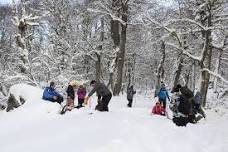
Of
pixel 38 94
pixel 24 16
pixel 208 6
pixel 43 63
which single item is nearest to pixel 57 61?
pixel 43 63

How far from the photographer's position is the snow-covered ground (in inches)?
460

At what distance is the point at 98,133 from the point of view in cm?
1283

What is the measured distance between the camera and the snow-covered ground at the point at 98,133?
1168 cm

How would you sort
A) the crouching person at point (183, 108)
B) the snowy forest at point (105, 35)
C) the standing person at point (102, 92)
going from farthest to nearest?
1. the snowy forest at point (105, 35)
2. the standing person at point (102, 92)
3. the crouching person at point (183, 108)

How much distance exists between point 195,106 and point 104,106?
12.2 ft

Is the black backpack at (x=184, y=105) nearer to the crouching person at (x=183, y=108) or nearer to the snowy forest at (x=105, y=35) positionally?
the crouching person at (x=183, y=108)

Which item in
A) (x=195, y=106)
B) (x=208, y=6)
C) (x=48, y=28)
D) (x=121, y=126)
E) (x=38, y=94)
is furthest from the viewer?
(x=48, y=28)

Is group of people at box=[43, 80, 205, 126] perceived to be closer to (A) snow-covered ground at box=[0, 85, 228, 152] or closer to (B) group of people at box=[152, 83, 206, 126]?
(B) group of people at box=[152, 83, 206, 126]

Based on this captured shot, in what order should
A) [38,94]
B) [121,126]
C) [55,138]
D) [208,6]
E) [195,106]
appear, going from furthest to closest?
[208,6], [38,94], [195,106], [121,126], [55,138]

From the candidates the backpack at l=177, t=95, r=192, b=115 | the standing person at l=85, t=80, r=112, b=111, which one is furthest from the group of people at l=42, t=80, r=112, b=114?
the backpack at l=177, t=95, r=192, b=115

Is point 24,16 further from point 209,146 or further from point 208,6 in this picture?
point 209,146

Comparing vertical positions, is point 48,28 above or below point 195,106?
above

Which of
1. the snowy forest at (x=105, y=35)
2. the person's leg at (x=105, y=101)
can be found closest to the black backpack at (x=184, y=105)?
the person's leg at (x=105, y=101)

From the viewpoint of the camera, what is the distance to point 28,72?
26.6m
